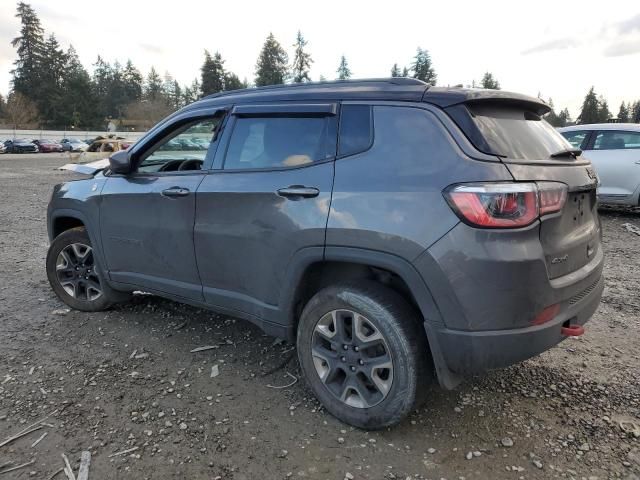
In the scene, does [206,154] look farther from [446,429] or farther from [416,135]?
[446,429]

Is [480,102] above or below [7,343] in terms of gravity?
above

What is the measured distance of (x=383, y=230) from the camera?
2.45 meters

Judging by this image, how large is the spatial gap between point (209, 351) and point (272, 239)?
4.25 ft

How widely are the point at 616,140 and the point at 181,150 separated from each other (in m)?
8.35

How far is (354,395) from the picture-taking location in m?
2.76

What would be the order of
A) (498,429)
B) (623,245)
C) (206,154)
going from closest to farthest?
(498,429)
(206,154)
(623,245)

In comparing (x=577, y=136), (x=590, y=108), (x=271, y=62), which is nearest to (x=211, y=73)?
(x=271, y=62)

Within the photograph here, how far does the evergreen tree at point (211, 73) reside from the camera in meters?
83.6

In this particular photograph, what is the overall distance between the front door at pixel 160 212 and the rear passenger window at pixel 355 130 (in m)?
1.09

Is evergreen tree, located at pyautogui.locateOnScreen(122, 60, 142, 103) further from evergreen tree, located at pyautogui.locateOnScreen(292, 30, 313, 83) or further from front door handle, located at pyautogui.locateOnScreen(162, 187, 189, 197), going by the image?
front door handle, located at pyautogui.locateOnScreen(162, 187, 189, 197)

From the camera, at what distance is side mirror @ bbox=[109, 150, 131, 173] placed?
3785 mm

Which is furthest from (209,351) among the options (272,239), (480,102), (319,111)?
(480,102)

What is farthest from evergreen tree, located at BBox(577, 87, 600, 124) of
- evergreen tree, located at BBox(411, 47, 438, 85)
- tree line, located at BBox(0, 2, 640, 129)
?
evergreen tree, located at BBox(411, 47, 438, 85)

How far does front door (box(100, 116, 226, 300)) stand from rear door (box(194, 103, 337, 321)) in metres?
0.16
